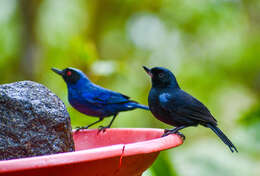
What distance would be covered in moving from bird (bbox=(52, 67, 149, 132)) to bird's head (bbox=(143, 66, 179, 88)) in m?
0.50

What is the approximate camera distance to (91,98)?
3.47 meters

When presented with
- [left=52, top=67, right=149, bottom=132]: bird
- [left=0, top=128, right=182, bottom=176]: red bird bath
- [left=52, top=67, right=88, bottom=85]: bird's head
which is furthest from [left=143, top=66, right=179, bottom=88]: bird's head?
[left=0, top=128, right=182, bottom=176]: red bird bath

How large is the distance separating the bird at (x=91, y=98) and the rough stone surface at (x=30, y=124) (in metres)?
1.24

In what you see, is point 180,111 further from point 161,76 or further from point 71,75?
point 71,75

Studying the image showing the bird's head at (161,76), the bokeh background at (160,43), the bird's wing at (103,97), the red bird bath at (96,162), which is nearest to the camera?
the red bird bath at (96,162)

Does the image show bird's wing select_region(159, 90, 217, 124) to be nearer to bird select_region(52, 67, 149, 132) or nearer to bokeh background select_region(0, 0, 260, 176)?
bird select_region(52, 67, 149, 132)

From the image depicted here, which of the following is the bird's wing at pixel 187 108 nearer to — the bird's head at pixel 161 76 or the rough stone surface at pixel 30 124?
the bird's head at pixel 161 76

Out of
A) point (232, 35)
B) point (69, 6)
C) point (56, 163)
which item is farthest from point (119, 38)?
point (56, 163)

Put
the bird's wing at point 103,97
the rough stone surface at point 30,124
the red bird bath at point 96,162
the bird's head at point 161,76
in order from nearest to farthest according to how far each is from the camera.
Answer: the red bird bath at point 96,162
the rough stone surface at point 30,124
the bird's head at point 161,76
the bird's wing at point 103,97

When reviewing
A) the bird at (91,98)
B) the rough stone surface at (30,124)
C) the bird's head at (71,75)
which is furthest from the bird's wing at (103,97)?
the rough stone surface at (30,124)

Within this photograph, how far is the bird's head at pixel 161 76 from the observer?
300 cm

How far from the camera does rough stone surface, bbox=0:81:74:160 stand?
6.61 ft

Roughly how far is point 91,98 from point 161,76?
0.75 metres

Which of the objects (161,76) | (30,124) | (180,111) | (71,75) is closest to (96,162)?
(30,124)
